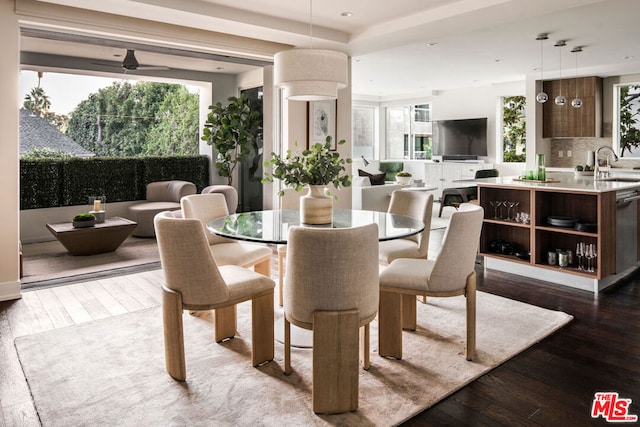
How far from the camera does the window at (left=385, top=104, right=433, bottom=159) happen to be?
12.0m

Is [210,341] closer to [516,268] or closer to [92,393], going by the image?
[92,393]

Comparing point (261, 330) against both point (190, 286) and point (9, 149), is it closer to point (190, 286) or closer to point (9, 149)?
point (190, 286)

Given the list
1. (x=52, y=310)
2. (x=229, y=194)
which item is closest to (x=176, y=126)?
(x=229, y=194)

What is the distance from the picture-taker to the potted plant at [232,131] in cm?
705

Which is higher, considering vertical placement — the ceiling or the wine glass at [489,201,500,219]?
the ceiling

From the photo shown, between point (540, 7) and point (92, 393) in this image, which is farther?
point (540, 7)

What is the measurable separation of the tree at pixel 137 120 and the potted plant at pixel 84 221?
226 cm

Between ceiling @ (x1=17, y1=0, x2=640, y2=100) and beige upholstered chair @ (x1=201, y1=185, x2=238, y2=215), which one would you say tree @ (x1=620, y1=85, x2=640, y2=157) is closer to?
ceiling @ (x1=17, y1=0, x2=640, y2=100)

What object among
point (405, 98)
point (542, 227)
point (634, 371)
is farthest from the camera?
point (405, 98)

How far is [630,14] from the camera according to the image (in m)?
4.96

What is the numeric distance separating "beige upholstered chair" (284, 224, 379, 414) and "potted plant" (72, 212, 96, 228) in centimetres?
416

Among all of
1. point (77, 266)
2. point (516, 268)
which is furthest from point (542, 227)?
point (77, 266)

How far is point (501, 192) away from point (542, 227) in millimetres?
645

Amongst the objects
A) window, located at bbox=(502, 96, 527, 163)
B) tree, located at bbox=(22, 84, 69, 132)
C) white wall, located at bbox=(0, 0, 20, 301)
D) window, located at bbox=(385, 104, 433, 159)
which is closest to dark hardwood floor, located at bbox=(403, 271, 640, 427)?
white wall, located at bbox=(0, 0, 20, 301)
